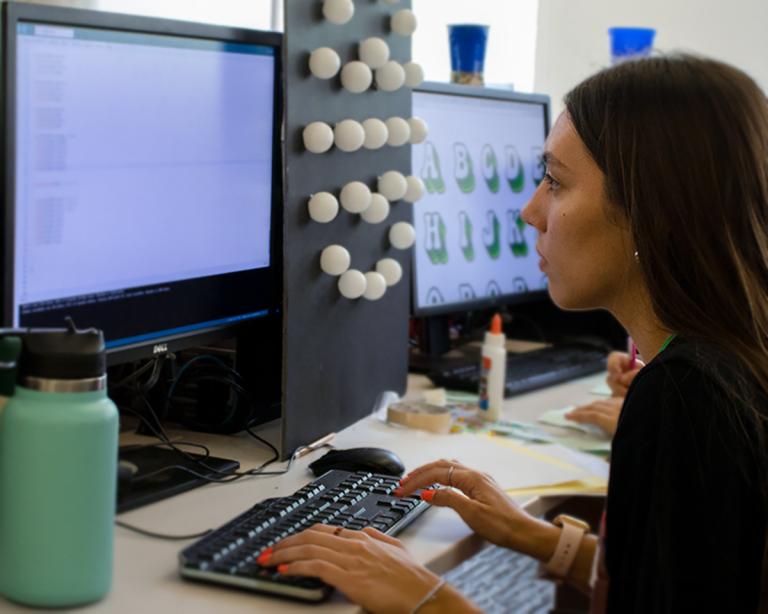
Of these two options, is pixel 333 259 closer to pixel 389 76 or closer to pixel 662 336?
pixel 389 76

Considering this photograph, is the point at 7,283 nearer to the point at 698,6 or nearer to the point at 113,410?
the point at 113,410

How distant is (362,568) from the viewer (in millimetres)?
981

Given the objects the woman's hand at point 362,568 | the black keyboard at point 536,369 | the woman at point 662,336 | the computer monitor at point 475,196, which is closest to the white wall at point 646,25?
the computer monitor at point 475,196

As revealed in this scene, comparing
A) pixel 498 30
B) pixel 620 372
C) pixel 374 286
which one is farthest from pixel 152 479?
pixel 498 30

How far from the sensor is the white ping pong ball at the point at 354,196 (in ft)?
4.74

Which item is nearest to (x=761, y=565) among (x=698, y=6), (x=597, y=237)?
(x=597, y=237)

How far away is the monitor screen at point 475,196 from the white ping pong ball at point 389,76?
1.05 feet

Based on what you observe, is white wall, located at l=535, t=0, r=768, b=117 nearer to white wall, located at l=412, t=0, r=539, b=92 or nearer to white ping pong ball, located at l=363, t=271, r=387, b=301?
white wall, located at l=412, t=0, r=539, b=92

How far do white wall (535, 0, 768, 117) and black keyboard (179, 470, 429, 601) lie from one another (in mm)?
1761

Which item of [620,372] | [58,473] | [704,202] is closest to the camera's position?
[58,473]

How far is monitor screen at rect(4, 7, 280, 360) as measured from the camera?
979mm

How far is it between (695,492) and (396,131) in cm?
75

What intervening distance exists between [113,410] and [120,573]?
0.13 metres

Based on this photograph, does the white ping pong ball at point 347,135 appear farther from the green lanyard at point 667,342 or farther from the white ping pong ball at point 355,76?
the green lanyard at point 667,342
